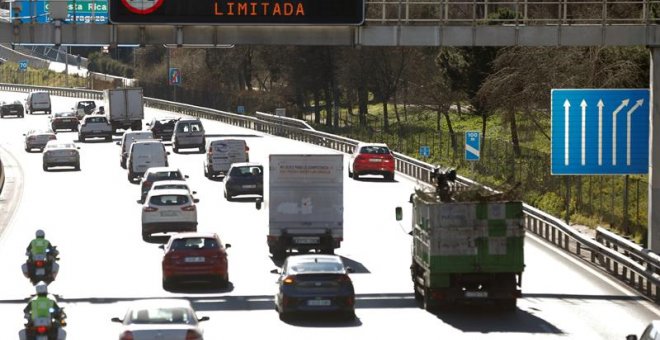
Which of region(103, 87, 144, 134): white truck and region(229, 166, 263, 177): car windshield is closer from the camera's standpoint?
region(229, 166, 263, 177): car windshield

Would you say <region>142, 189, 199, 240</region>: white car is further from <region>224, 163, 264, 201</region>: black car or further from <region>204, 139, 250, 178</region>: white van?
<region>204, 139, 250, 178</region>: white van

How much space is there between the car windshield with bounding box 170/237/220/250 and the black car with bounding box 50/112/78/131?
63.1 m

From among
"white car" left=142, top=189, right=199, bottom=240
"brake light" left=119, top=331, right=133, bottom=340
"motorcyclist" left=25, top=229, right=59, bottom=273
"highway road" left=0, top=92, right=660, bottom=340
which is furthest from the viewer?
"white car" left=142, top=189, right=199, bottom=240

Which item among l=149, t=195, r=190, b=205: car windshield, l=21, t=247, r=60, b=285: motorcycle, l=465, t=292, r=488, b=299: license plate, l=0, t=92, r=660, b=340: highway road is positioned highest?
l=149, t=195, r=190, b=205: car windshield

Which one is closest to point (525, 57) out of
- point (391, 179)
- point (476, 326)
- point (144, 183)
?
point (391, 179)

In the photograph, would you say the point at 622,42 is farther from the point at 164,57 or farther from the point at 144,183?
the point at 164,57

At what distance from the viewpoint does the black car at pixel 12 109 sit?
366 ft

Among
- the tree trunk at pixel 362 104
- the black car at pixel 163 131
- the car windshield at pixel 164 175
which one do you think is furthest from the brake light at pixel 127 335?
the tree trunk at pixel 362 104

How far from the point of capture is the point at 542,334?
92.2 ft

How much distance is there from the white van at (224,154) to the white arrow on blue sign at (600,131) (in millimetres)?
28096

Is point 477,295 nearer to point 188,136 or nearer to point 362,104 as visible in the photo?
point 188,136

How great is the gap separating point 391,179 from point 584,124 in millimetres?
28556

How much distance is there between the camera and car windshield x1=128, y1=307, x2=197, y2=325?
22203 millimetres

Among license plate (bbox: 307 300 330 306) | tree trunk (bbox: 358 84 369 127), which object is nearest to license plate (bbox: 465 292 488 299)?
license plate (bbox: 307 300 330 306)
